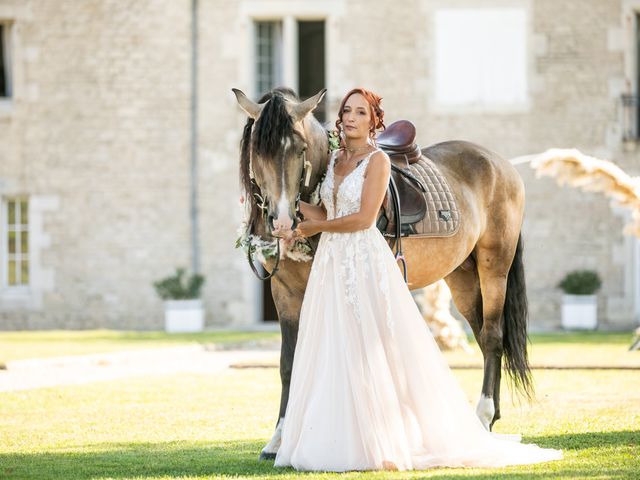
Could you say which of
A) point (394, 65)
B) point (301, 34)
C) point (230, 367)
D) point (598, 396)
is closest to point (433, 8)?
point (394, 65)

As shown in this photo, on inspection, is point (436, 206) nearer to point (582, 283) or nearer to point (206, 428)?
point (206, 428)

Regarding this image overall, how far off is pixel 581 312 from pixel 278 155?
1536 cm

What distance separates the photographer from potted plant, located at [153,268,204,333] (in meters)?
20.5

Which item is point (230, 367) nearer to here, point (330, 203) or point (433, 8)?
point (330, 203)

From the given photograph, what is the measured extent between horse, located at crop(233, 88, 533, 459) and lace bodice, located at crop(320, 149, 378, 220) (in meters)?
0.11

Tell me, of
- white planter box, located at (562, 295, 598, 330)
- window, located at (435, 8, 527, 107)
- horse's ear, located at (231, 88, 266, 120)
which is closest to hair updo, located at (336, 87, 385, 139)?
horse's ear, located at (231, 88, 266, 120)

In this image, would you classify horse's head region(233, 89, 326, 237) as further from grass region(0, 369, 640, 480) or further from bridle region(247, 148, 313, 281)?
grass region(0, 369, 640, 480)

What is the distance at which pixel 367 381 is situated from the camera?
5883 mm

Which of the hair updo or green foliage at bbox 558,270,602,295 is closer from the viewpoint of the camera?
the hair updo

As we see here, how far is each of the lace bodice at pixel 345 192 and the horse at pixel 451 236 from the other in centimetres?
11

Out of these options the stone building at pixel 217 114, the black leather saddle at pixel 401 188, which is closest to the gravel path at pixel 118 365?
the black leather saddle at pixel 401 188

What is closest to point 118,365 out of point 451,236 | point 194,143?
point 451,236

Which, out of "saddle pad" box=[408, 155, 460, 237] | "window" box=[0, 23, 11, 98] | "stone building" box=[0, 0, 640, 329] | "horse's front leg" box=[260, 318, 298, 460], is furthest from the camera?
"window" box=[0, 23, 11, 98]

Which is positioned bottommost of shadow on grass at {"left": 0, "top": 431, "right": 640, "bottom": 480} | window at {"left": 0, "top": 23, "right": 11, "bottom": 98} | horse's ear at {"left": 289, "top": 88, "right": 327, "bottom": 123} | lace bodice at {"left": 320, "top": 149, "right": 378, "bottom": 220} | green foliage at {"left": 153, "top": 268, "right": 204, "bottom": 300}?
green foliage at {"left": 153, "top": 268, "right": 204, "bottom": 300}
